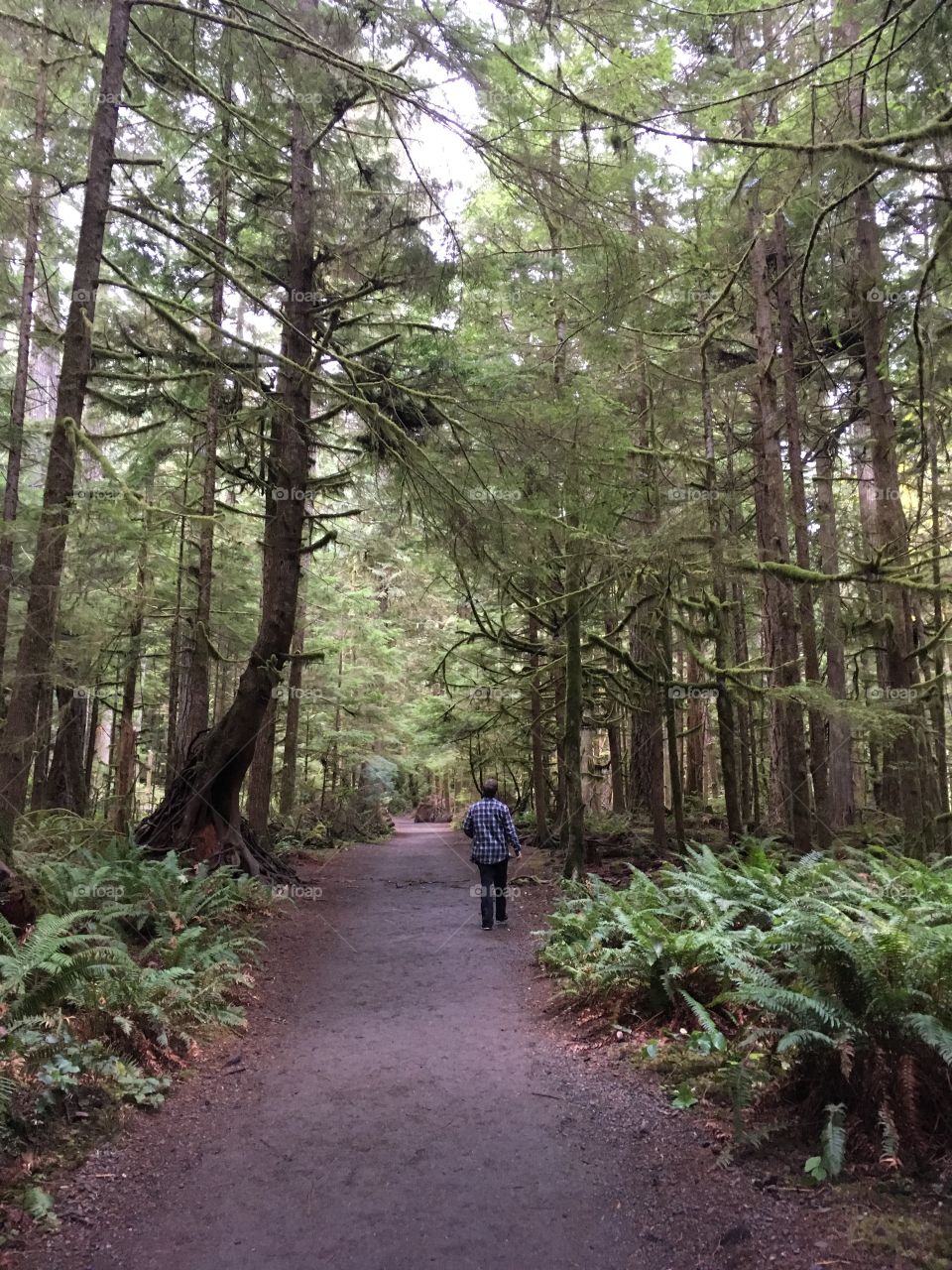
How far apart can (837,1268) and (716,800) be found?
68.6 ft

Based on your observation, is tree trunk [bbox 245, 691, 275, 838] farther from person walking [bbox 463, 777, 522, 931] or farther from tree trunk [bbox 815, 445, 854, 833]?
tree trunk [bbox 815, 445, 854, 833]

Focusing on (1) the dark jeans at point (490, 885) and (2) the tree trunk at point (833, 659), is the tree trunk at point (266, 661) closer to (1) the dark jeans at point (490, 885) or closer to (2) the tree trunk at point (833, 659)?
(1) the dark jeans at point (490, 885)

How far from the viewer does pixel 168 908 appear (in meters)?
8.16

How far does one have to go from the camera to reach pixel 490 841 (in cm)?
970

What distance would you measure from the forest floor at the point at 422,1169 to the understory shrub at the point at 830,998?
52 centimetres

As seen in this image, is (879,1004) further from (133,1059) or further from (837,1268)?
(133,1059)

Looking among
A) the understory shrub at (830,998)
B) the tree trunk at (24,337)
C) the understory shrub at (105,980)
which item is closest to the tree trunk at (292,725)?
the tree trunk at (24,337)

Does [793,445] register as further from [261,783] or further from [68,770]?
[68,770]

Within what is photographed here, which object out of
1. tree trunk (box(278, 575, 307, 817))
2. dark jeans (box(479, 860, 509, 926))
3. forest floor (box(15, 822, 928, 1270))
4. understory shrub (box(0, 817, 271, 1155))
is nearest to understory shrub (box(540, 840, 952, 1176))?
forest floor (box(15, 822, 928, 1270))

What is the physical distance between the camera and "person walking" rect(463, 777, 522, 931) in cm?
966

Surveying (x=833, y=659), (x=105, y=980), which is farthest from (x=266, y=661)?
(x=833, y=659)

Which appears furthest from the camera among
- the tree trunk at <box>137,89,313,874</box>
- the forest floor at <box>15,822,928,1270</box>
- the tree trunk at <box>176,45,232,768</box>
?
the tree trunk at <box>176,45,232,768</box>

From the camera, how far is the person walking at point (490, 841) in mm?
9656

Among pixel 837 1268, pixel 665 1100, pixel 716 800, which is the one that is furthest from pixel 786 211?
pixel 716 800
